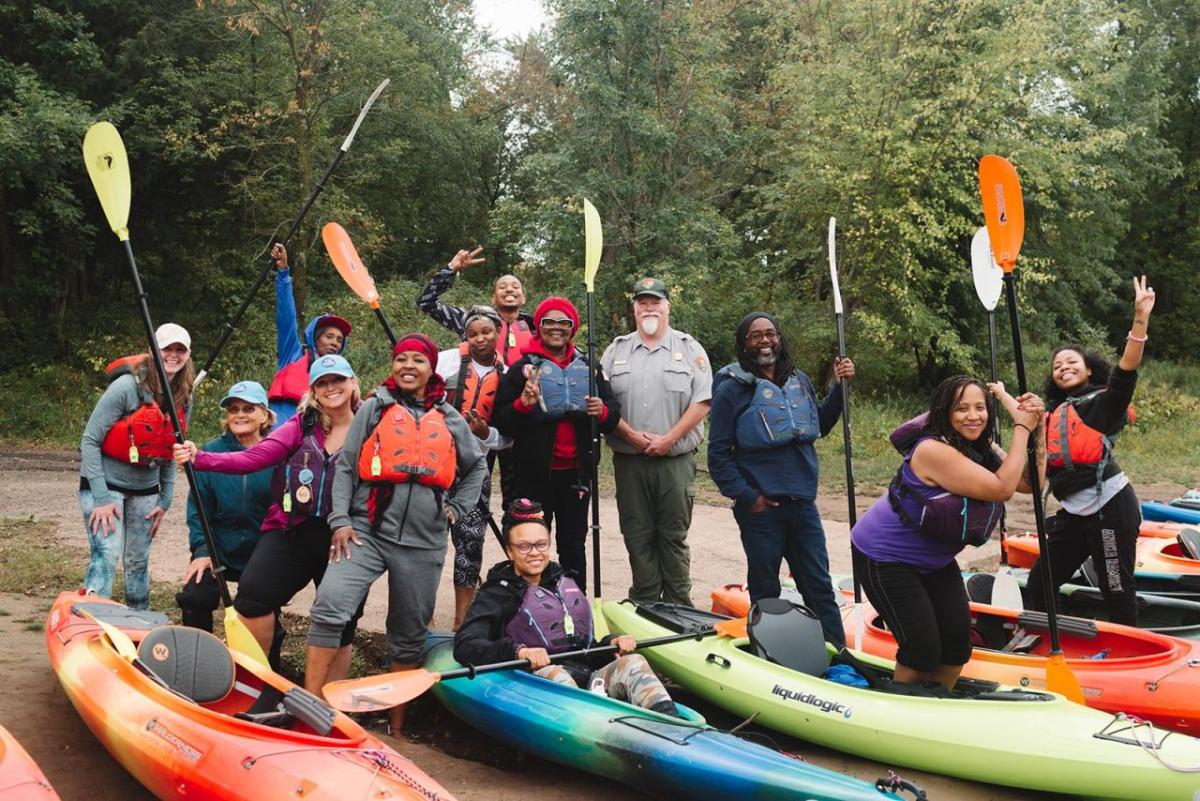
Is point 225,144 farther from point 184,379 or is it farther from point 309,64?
point 184,379

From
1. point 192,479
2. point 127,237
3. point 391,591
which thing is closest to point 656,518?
point 391,591

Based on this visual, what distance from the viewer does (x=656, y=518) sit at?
4.92 meters

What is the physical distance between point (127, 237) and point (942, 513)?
354 centimetres

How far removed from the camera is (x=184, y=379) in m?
4.59

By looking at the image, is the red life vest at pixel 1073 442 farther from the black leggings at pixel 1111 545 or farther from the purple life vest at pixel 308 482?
the purple life vest at pixel 308 482

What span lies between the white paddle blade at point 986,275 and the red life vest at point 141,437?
12.8 ft

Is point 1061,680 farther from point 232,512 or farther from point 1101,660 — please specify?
point 232,512

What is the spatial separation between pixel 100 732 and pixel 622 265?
11.3 m

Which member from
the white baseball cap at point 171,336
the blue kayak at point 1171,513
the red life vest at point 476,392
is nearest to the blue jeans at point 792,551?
the red life vest at point 476,392

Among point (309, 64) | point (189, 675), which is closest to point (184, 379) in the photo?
point (189, 675)

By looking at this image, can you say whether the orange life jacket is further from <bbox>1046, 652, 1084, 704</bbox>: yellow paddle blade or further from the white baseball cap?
<bbox>1046, 652, 1084, 704</bbox>: yellow paddle blade

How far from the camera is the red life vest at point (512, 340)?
4965 millimetres

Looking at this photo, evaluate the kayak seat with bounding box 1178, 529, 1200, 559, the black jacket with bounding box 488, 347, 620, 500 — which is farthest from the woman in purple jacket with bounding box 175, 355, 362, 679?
the kayak seat with bounding box 1178, 529, 1200, 559

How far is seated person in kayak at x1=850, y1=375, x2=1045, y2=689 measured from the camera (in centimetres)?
361
